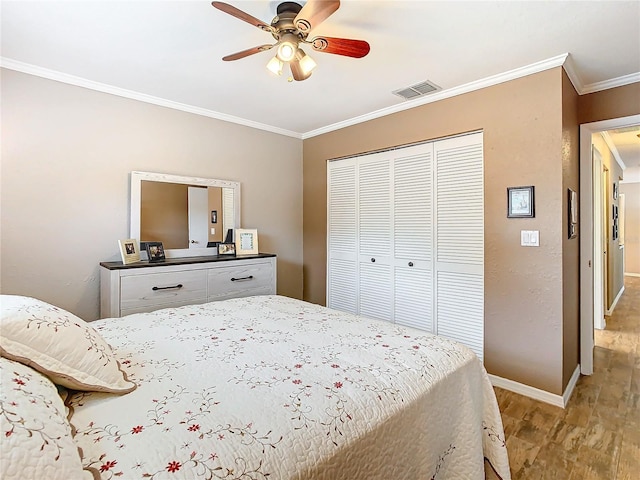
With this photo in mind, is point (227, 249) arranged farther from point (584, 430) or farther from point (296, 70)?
point (584, 430)

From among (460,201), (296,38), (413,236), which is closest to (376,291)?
(413,236)

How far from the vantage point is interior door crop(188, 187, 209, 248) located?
3344mm

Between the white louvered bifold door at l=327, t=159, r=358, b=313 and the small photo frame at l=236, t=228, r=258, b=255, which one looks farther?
the white louvered bifold door at l=327, t=159, r=358, b=313

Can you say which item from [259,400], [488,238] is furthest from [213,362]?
[488,238]

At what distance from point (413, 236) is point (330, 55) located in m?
1.75

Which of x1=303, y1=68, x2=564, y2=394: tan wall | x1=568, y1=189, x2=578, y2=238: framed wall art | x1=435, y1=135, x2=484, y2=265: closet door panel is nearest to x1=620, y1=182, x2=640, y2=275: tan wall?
x1=568, y1=189, x2=578, y2=238: framed wall art

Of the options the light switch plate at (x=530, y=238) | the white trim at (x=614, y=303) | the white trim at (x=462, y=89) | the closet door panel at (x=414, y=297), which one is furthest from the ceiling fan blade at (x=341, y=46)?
the white trim at (x=614, y=303)

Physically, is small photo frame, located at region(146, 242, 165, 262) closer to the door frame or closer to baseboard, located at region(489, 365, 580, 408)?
baseboard, located at region(489, 365, 580, 408)

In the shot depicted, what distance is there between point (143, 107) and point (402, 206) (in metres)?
2.57

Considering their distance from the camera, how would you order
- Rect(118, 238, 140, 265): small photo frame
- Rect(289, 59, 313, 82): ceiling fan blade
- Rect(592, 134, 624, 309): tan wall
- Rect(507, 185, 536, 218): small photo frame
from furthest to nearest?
Rect(592, 134, 624, 309): tan wall → Rect(118, 238, 140, 265): small photo frame → Rect(507, 185, 536, 218): small photo frame → Rect(289, 59, 313, 82): ceiling fan blade

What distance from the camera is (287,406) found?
99cm

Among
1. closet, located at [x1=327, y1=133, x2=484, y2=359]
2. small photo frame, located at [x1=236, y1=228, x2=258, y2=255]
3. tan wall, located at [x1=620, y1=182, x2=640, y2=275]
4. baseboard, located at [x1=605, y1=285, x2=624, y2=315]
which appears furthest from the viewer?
tan wall, located at [x1=620, y1=182, x2=640, y2=275]

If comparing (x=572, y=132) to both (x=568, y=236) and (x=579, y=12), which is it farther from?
(x=579, y=12)

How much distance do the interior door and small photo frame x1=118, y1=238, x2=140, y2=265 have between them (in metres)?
0.55
